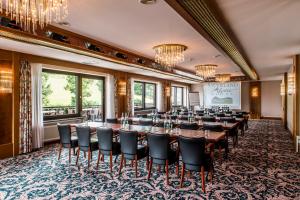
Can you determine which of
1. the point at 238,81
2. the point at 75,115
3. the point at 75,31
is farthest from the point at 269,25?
the point at 238,81

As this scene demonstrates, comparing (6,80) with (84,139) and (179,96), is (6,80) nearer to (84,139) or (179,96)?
(84,139)

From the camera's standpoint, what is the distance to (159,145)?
150 inches

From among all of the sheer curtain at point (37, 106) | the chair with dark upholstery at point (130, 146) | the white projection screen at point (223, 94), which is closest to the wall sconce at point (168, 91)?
the white projection screen at point (223, 94)

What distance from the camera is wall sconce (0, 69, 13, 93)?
5.50 meters

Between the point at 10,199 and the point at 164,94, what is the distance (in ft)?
35.4

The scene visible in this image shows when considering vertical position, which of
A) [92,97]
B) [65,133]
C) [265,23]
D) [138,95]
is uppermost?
[265,23]

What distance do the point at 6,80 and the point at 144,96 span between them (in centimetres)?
733

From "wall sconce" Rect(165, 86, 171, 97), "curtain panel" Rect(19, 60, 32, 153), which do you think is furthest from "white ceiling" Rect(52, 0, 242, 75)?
"wall sconce" Rect(165, 86, 171, 97)

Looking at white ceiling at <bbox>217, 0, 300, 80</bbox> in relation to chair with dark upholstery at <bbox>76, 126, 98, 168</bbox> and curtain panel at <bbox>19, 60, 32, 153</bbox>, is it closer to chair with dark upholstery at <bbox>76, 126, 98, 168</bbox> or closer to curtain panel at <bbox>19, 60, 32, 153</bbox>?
chair with dark upholstery at <bbox>76, 126, 98, 168</bbox>

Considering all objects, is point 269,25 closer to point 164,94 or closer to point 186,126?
point 186,126

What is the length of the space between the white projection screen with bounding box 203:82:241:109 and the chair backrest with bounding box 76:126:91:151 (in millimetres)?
13293

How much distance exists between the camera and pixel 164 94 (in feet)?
43.9

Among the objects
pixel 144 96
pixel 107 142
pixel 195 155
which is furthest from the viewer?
pixel 144 96

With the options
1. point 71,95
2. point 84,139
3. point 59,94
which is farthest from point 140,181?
point 71,95
